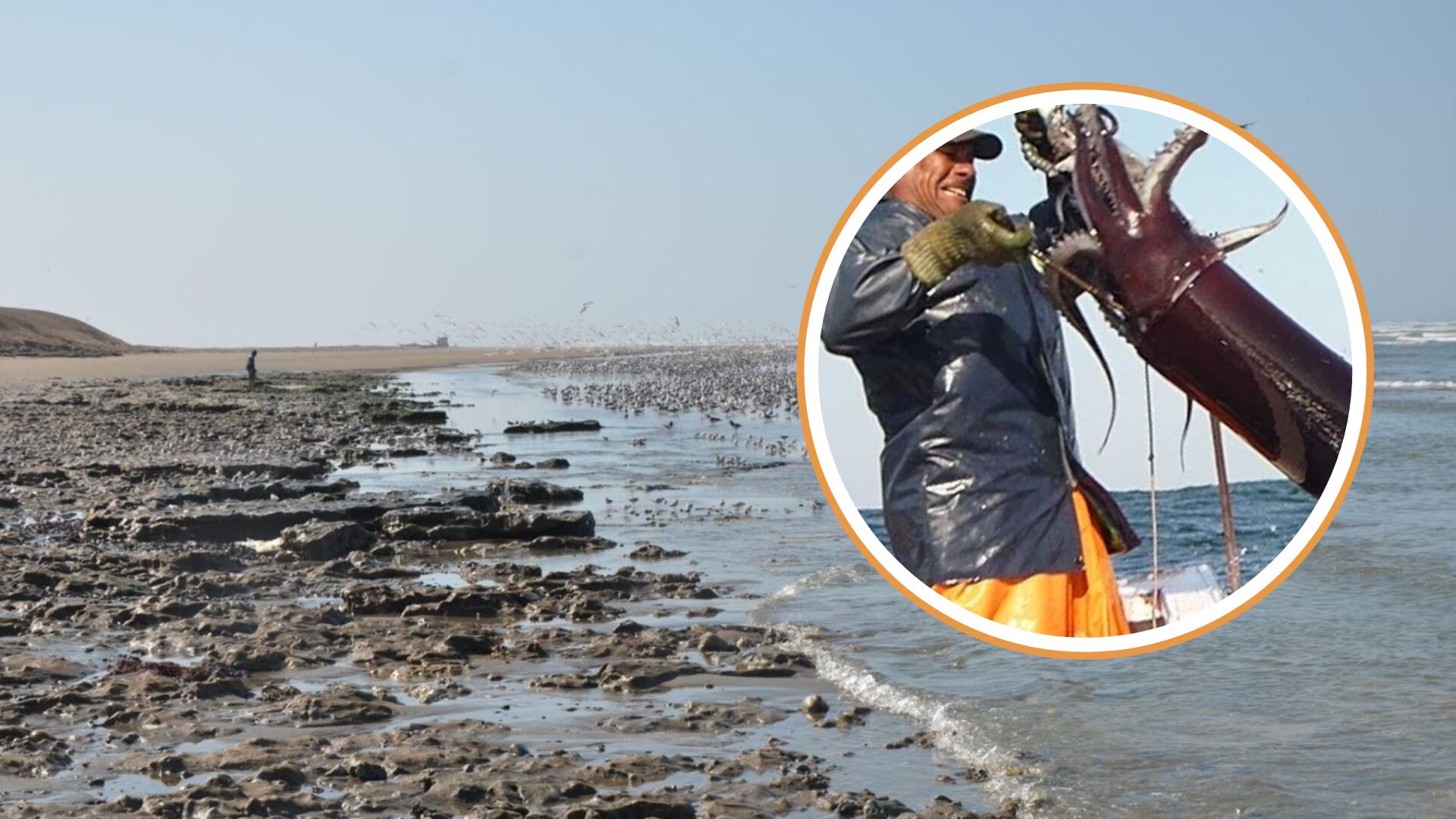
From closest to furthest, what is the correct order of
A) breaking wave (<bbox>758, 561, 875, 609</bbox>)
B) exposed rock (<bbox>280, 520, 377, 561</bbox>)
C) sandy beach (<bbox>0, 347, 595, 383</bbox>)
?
breaking wave (<bbox>758, 561, 875, 609</bbox>), exposed rock (<bbox>280, 520, 377, 561</bbox>), sandy beach (<bbox>0, 347, 595, 383</bbox>)

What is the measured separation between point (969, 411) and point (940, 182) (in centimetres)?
28

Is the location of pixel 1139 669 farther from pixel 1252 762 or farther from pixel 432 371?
pixel 432 371

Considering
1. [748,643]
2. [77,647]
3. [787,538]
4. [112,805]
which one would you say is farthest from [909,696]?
[787,538]

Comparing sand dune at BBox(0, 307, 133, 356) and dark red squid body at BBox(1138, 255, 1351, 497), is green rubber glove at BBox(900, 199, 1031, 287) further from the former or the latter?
sand dune at BBox(0, 307, 133, 356)

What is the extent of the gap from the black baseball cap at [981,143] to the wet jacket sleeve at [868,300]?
16 cm

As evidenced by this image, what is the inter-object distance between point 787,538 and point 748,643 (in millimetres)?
5944

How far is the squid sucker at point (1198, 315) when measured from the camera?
170cm

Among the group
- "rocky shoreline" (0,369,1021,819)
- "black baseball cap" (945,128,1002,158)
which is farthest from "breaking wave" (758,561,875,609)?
"black baseball cap" (945,128,1002,158)

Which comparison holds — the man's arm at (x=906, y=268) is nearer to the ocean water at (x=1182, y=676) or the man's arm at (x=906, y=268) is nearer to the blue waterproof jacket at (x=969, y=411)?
the blue waterproof jacket at (x=969, y=411)

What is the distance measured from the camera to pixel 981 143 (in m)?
1.85

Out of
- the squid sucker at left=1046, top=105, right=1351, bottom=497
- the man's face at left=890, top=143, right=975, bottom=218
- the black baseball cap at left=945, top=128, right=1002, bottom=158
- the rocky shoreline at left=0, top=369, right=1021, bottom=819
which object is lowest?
the rocky shoreline at left=0, top=369, right=1021, bottom=819

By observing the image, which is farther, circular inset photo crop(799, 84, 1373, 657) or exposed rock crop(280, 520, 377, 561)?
exposed rock crop(280, 520, 377, 561)

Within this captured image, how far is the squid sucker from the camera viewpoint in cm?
170

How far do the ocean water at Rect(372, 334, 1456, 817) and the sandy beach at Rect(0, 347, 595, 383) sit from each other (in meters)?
50.0
